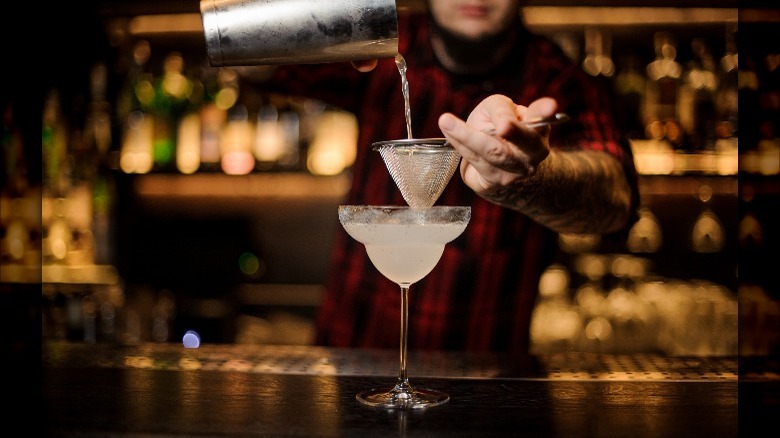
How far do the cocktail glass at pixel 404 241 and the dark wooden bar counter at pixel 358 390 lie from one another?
49 millimetres

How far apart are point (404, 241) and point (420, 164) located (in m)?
0.13

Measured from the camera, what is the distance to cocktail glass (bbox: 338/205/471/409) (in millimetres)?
1314

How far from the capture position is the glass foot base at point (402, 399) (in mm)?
1263

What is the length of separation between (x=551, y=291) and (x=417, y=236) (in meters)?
2.20

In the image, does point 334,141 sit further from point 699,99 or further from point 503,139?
point 503,139

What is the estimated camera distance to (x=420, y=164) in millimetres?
1385

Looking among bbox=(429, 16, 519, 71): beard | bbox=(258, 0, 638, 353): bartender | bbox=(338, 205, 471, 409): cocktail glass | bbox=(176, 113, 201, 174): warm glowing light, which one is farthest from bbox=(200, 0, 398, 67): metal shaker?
bbox=(176, 113, 201, 174): warm glowing light

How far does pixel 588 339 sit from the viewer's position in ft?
10.9

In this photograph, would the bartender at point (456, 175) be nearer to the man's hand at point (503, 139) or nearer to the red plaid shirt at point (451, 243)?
the red plaid shirt at point (451, 243)

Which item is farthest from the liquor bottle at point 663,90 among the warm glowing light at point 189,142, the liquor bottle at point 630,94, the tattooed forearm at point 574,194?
the warm glowing light at point 189,142

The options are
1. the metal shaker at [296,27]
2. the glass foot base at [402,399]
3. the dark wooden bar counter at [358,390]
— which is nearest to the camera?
the dark wooden bar counter at [358,390]

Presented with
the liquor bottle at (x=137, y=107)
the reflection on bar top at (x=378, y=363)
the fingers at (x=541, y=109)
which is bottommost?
the reflection on bar top at (x=378, y=363)

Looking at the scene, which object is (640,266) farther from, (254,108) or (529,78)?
(254,108)

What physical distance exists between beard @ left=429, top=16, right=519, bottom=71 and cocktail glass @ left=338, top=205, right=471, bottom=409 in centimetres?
112
